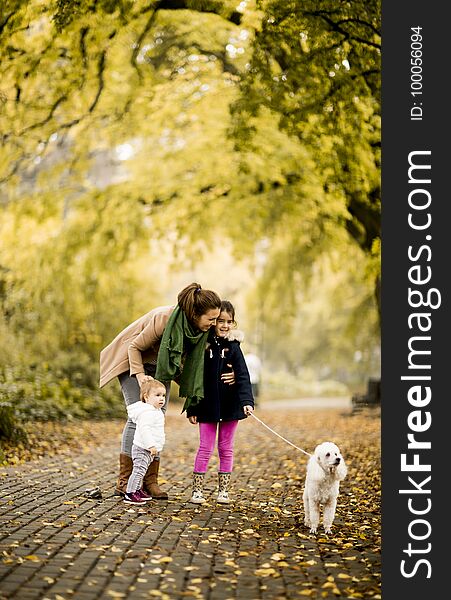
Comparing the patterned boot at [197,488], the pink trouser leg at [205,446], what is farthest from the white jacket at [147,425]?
the patterned boot at [197,488]

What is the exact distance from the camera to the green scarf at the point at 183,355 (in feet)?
21.0

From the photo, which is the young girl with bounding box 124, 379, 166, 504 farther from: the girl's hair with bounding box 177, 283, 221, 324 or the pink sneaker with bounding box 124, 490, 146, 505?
the girl's hair with bounding box 177, 283, 221, 324

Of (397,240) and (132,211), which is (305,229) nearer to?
(132,211)

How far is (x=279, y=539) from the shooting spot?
5.61 m

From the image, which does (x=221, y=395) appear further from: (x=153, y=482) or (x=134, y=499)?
(x=134, y=499)

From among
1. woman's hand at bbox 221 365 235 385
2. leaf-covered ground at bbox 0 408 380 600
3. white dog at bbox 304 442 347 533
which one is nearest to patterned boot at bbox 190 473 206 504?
leaf-covered ground at bbox 0 408 380 600

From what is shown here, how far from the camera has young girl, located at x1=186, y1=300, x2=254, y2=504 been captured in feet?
22.1

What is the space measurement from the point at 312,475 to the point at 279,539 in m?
0.50

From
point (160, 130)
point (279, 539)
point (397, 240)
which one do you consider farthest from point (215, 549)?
point (160, 130)

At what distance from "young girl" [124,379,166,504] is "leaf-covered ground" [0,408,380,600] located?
20 cm

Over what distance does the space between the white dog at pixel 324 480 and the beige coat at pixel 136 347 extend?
67.5 inches

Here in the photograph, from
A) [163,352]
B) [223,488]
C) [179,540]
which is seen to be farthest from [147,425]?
[179,540]

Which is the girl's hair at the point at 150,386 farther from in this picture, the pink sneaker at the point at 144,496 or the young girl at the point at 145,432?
the pink sneaker at the point at 144,496

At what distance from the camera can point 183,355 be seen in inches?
266
